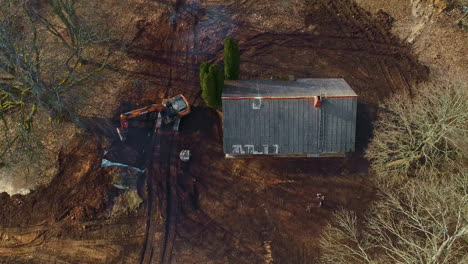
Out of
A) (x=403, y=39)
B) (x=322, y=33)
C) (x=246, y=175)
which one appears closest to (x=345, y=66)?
(x=322, y=33)

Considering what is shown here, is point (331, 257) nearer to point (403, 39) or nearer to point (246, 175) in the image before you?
point (246, 175)

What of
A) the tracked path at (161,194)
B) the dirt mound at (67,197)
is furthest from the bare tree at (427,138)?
the dirt mound at (67,197)

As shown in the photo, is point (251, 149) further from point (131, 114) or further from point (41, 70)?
point (41, 70)

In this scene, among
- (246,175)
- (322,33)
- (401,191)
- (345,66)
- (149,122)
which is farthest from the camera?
(322,33)

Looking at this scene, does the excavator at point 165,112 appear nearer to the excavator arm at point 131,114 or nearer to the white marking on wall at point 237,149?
the excavator arm at point 131,114

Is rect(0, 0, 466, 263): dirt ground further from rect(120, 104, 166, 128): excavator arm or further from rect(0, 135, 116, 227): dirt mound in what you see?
rect(120, 104, 166, 128): excavator arm

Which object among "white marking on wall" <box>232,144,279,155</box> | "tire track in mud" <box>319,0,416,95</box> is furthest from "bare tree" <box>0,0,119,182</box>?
"tire track in mud" <box>319,0,416,95</box>

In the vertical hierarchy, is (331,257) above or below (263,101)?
below
